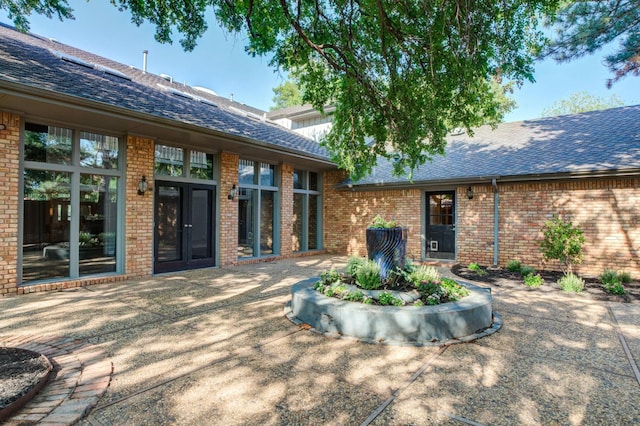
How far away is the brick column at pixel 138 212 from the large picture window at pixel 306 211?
4800 millimetres

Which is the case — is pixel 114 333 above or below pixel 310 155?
below

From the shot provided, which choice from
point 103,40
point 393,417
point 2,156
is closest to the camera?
point 393,417

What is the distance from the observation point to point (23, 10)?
17.7 feet

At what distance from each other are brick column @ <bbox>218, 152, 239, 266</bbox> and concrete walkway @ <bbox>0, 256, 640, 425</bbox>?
373 centimetres

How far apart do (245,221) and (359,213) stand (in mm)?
4100

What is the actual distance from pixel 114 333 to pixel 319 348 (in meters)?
2.30

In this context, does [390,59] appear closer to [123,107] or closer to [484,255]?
[123,107]

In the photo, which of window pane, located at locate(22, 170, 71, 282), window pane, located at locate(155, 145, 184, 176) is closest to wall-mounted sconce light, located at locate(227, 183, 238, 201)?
window pane, located at locate(155, 145, 184, 176)

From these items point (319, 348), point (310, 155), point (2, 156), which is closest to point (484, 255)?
point (310, 155)

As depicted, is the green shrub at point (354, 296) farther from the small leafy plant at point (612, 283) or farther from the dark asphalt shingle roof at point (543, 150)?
the small leafy plant at point (612, 283)

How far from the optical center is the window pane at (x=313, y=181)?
12.1m

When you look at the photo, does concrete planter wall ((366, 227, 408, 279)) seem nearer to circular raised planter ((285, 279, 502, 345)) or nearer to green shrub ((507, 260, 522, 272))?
circular raised planter ((285, 279, 502, 345))

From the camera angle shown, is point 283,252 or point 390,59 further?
point 283,252

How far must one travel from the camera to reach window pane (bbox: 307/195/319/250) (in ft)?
39.9
